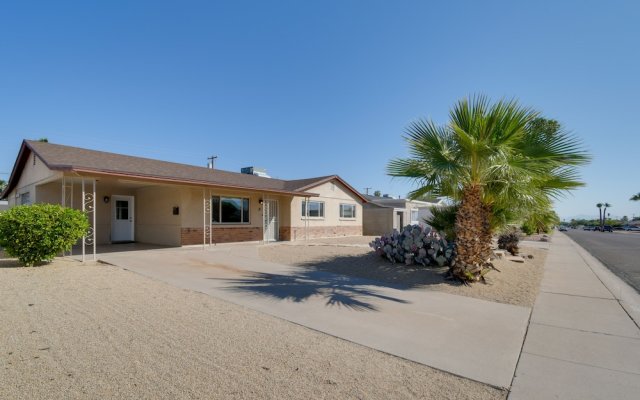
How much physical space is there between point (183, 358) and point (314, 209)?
58.1 feet

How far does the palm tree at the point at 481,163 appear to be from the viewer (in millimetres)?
7199

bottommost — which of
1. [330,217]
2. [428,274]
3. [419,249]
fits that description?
[428,274]

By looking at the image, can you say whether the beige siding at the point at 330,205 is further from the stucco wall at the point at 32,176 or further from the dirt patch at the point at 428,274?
the stucco wall at the point at 32,176

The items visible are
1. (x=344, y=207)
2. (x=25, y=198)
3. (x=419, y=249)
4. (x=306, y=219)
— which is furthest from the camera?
(x=344, y=207)

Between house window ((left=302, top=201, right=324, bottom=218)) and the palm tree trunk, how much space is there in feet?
42.8

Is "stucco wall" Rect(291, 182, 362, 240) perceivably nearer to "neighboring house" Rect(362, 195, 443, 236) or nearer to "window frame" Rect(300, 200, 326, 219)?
"window frame" Rect(300, 200, 326, 219)

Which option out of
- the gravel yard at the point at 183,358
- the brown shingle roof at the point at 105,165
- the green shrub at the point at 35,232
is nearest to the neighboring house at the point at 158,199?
the brown shingle roof at the point at 105,165

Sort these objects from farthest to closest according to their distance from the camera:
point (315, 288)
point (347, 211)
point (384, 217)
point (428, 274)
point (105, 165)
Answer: point (384, 217)
point (347, 211)
point (105, 165)
point (428, 274)
point (315, 288)

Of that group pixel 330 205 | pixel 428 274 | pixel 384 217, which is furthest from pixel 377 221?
pixel 428 274

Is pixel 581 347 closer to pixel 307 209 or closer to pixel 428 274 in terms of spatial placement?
pixel 428 274

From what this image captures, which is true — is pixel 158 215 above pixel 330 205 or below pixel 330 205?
below

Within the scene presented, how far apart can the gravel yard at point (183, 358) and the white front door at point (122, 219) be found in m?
11.3

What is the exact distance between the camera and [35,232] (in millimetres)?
8773

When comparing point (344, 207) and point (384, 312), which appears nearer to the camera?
point (384, 312)
